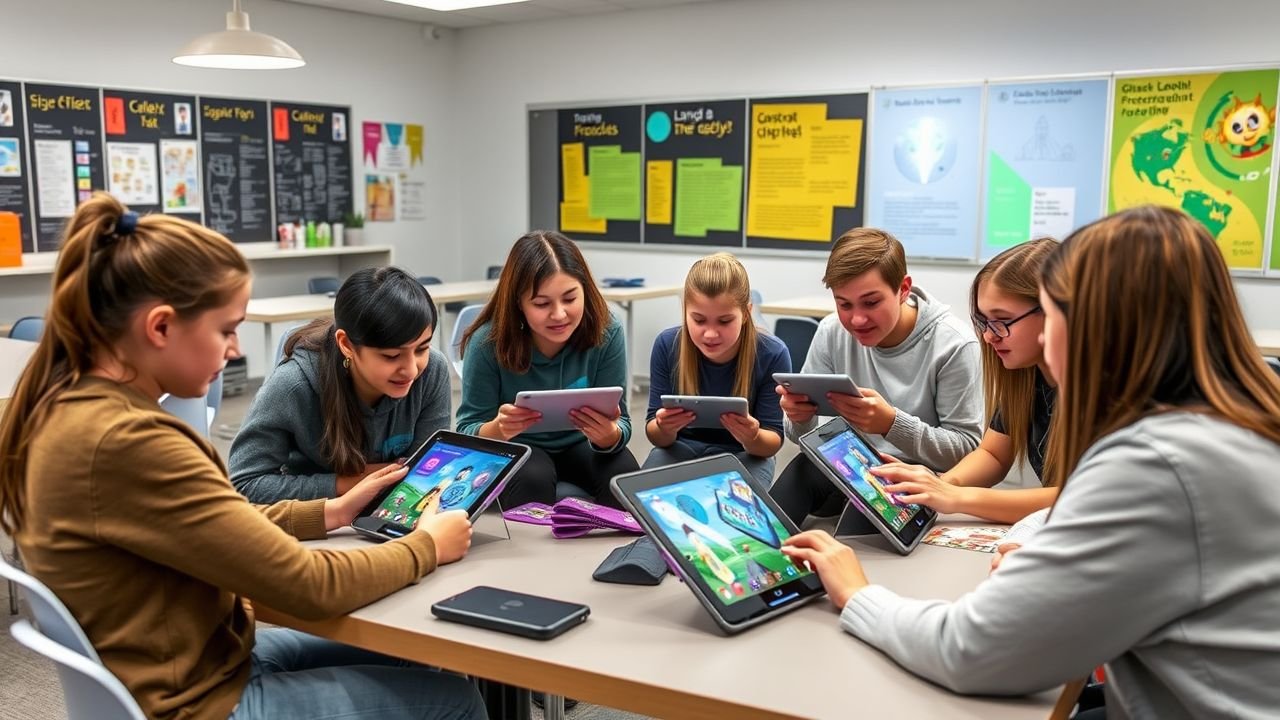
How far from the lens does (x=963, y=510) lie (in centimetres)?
181

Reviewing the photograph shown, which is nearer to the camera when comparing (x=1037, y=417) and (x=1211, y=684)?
(x=1211, y=684)

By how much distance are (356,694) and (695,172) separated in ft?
18.7

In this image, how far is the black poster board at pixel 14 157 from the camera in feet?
17.8

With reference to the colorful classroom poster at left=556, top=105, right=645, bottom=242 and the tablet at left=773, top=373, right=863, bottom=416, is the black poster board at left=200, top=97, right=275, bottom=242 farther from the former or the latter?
the tablet at left=773, top=373, right=863, bottom=416

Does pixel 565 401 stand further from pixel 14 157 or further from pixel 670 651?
pixel 14 157

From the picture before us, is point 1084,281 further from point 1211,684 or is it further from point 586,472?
point 586,472

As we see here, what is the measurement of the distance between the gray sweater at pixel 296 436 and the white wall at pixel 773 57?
12.5 feet

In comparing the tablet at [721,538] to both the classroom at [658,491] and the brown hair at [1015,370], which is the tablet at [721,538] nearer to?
the classroom at [658,491]

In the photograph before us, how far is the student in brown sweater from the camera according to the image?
1.24 meters

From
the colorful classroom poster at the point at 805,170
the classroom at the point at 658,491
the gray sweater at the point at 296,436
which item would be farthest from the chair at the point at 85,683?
the colorful classroom poster at the point at 805,170

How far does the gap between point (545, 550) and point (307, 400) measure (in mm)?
632

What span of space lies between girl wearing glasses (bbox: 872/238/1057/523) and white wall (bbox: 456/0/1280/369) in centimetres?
293

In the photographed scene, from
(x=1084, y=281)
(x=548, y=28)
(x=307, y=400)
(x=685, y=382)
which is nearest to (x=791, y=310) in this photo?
(x=685, y=382)

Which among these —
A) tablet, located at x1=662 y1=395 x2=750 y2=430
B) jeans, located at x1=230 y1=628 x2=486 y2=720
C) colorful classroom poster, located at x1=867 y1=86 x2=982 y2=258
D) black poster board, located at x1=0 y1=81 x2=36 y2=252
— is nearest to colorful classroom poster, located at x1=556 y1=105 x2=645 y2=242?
colorful classroom poster, located at x1=867 y1=86 x2=982 y2=258
